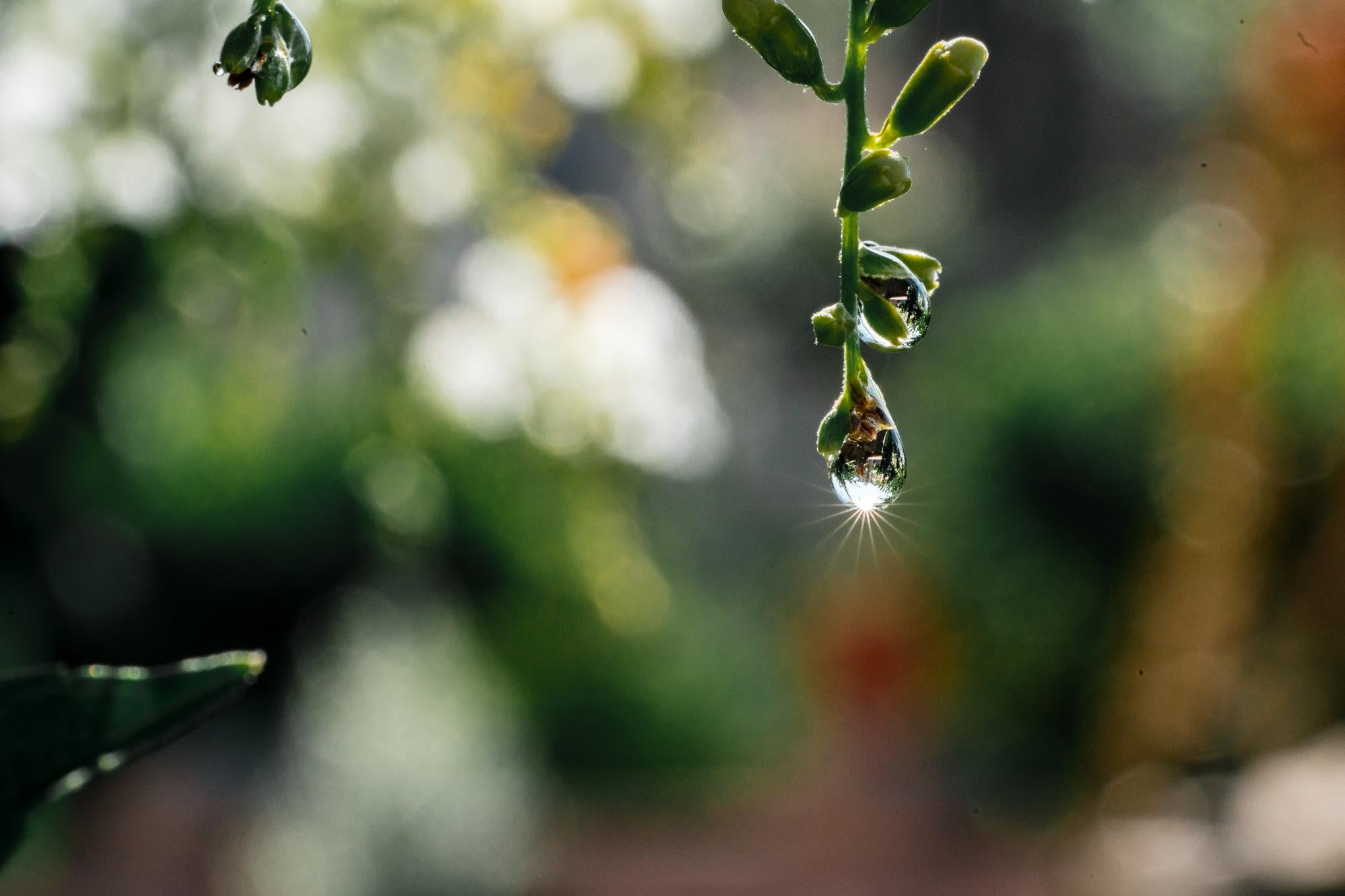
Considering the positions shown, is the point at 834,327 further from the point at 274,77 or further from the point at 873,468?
the point at 274,77

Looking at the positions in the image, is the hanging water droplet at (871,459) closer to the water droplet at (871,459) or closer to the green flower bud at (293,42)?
the water droplet at (871,459)

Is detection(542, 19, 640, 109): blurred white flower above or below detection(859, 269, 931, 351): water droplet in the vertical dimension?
above

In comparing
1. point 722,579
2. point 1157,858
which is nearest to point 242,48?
point 1157,858

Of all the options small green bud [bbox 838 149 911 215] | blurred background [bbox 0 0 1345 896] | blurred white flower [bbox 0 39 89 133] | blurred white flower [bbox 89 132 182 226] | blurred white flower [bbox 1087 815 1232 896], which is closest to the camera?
small green bud [bbox 838 149 911 215]

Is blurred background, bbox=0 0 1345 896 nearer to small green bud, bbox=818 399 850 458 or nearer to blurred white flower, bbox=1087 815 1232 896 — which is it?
blurred white flower, bbox=1087 815 1232 896

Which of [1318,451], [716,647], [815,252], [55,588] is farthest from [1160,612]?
[815,252]

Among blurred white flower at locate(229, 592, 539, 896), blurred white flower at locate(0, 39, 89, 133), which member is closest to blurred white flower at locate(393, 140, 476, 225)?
blurred white flower at locate(0, 39, 89, 133)

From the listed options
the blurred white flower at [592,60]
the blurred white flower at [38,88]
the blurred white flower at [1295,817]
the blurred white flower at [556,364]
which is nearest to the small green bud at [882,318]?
the blurred white flower at [38,88]
